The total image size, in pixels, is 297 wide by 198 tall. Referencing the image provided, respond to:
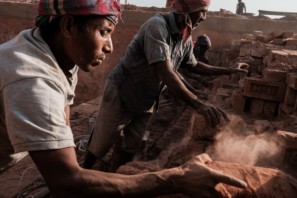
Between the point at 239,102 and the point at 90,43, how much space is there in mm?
2568

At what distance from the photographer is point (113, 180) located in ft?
4.65

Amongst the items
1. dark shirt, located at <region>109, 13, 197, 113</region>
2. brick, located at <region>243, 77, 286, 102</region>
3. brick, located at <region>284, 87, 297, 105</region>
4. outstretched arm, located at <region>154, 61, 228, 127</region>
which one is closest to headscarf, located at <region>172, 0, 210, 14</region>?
dark shirt, located at <region>109, 13, 197, 113</region>

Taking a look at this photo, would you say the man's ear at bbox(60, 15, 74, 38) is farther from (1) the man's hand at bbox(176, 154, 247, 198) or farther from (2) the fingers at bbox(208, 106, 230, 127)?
(2) the fingers at bbox(208, 106, 230, 127)

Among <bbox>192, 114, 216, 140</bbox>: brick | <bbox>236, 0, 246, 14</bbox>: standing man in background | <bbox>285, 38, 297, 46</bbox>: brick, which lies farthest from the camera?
<bbox>236, 0, 246, 14</bbox>: standing man in background

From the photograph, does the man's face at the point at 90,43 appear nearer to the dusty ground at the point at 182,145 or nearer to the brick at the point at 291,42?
the dusty ground at the point at 182,145

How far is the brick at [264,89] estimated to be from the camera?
11.9 feet

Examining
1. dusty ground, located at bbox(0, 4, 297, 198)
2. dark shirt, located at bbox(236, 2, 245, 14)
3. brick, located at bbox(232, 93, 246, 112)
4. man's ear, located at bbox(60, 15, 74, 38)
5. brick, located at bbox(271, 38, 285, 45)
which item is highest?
dark shirt, located at bbox(236, 2, 245, 14)

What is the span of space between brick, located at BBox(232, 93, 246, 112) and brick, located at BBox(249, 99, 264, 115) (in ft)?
0.29

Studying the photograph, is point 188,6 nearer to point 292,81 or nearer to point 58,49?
point 292,81

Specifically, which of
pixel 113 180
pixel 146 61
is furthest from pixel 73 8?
pixel 146 61

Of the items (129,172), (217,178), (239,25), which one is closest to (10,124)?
(217,178)

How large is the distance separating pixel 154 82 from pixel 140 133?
632 millimetres

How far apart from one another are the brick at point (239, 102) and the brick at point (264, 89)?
111mm

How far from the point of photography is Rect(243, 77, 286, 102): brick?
3.62m
